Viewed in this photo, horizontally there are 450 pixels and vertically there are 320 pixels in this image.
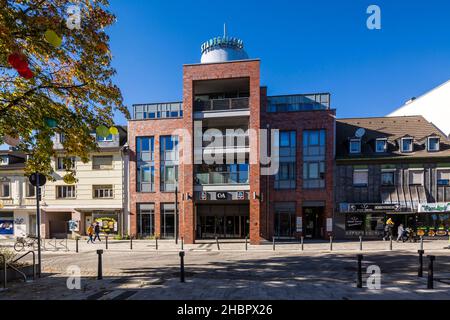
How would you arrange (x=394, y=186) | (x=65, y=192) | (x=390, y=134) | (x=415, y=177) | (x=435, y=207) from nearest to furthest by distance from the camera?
(x=435, y=207), (x=415, y=177), (x=394, y=186), (x=390, y=134), (x=65, y=192)

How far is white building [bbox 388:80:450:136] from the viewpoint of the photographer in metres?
25.3

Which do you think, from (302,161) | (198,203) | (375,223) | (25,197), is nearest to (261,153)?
(302,161)

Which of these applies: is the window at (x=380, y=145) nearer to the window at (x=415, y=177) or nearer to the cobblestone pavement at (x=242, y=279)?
the window at (x=415, y=177)

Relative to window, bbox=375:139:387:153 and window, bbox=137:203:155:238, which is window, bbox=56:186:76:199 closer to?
window, bbox=137:203:155:238

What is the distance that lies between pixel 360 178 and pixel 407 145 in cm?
510

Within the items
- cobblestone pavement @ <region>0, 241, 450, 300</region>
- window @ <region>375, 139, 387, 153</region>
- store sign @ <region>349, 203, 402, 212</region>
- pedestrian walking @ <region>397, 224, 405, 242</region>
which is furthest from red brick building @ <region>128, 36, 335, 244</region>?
cobblestone pavement @ <region>0, 241, 450, 300</region>

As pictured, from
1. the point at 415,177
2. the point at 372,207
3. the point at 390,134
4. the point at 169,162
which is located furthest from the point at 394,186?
the point at 169,162

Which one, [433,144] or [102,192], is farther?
[102,192]

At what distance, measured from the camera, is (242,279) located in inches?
359

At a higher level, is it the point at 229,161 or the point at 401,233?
the point at 229,161

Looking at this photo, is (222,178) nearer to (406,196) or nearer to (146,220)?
(146,220)

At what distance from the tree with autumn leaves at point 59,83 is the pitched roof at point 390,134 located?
20.1 meters

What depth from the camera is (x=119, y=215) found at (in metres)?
24.0

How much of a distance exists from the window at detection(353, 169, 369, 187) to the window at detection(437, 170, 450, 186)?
5633 mm
